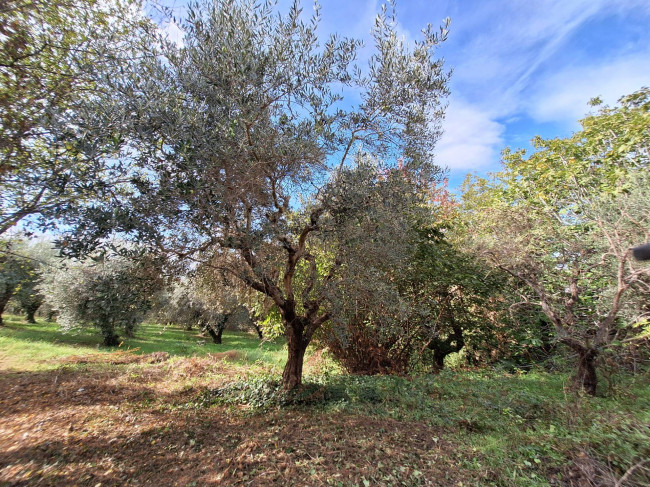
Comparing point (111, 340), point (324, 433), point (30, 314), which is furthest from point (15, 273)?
point (30, 314)

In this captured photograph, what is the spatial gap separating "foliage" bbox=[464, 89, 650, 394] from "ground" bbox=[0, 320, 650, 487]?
1.75 metres

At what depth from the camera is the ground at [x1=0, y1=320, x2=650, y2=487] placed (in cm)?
386

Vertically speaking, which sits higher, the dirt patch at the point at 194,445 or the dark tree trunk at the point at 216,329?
the dark tree trunk at the point at 216,329

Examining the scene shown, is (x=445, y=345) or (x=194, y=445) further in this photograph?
(x=445, y=345)

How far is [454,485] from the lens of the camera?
361 centimetres

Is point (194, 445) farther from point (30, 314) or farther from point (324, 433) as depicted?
point (30, 314)

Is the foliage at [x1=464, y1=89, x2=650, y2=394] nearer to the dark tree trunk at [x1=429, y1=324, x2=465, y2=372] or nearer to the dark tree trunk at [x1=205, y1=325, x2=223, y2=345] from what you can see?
the dark tree trunk at [x1=429, y1=324, x2=465, y2=372]

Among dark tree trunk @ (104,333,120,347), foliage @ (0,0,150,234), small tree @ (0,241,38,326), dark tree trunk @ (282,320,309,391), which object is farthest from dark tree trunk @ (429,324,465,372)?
dark tree trunk @ (104,333,120,347)

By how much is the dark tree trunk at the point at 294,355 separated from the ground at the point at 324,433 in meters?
0.63

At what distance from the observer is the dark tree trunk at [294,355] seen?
25.3 ft

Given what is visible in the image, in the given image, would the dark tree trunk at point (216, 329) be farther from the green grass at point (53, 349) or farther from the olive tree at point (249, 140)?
the olive tree at point (249, 140)

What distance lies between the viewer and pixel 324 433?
550 centimetres

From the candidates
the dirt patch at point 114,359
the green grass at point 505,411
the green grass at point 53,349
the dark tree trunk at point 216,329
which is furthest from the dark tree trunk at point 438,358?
the dark tree trunk at point 216,329

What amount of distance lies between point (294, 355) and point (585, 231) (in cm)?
881
